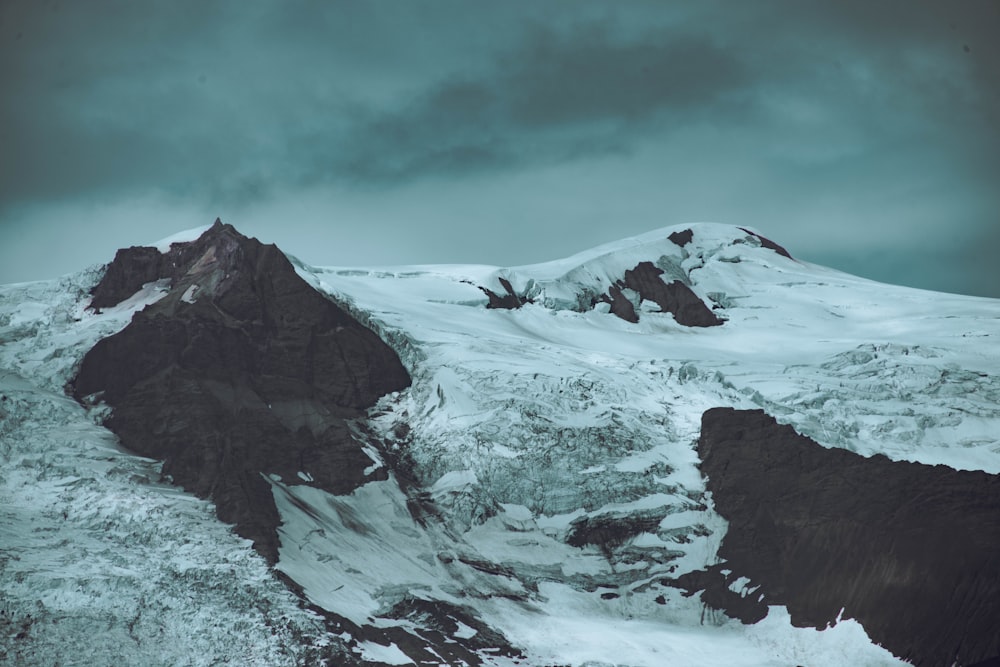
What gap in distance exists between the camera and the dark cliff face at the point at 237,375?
148625 mm

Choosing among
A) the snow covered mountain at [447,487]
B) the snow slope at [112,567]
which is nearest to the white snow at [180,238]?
the snow covered mountain at [447,487]

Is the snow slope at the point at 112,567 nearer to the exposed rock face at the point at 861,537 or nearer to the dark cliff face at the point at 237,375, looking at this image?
the dark cliff face at the point at 237,375

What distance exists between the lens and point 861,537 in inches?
5768

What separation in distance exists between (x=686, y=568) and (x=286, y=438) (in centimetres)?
4026

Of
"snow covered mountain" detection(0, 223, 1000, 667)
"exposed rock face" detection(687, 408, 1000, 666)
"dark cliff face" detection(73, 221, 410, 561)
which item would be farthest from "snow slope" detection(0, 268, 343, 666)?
"exposed rock face" detection(687, 408, 1000, 666)

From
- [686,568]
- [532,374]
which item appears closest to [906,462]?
[686,568]

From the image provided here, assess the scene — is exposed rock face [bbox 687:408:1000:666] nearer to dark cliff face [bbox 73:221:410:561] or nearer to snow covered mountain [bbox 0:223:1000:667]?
snow covered mountain [bbox 0:223:1000:667]

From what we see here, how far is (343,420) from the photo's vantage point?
16662 cm

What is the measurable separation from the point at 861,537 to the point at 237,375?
63.7 m

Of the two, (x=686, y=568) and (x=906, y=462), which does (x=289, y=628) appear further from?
(x=906, y=462)

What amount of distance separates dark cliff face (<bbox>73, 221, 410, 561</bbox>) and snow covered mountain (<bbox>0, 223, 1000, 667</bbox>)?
0.34 meters

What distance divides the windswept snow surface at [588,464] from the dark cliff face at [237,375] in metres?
3.91

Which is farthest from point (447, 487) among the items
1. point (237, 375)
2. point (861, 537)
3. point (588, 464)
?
point (861, 537)

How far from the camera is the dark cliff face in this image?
148625 millimetres
